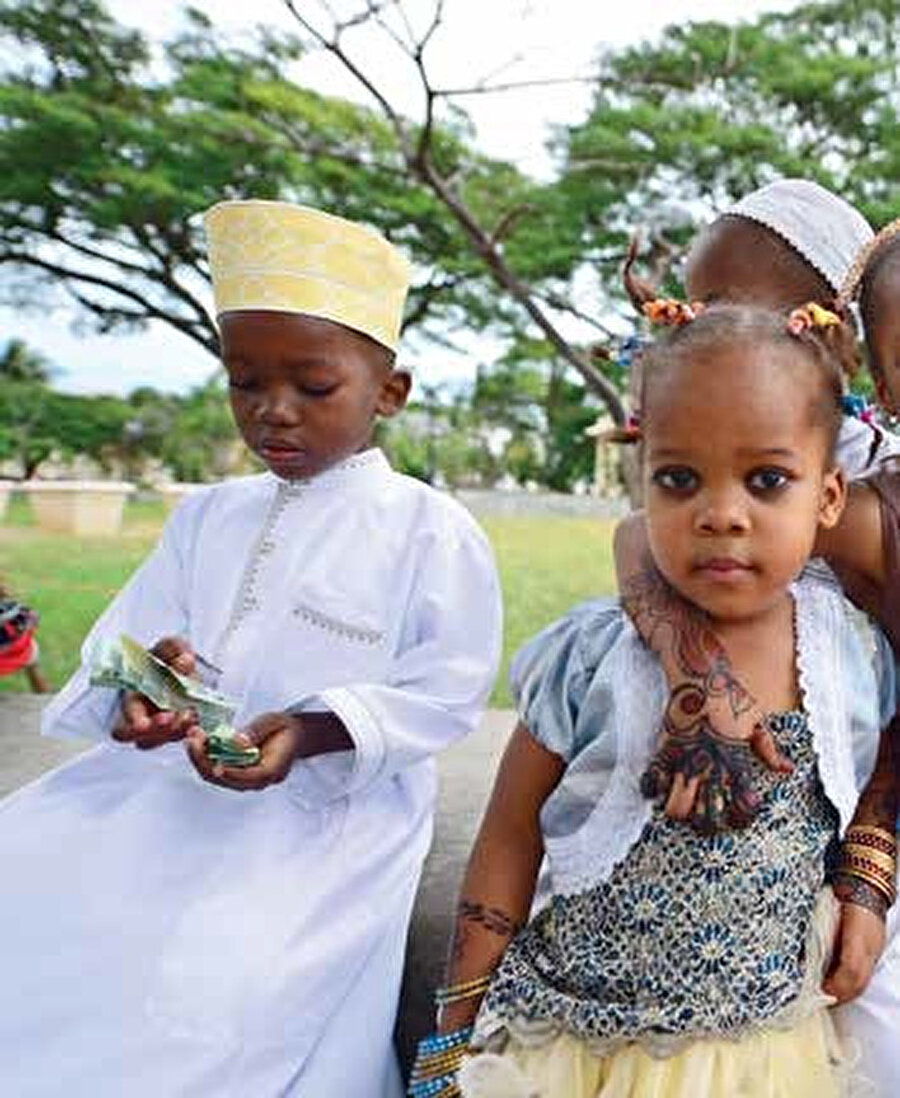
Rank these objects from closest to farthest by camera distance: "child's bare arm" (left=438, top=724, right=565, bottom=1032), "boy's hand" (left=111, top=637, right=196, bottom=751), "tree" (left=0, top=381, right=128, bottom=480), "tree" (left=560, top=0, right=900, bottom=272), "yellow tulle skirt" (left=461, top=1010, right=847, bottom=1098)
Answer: "yellow tulle skirt" (left=461, top=1010, right=847, bottom=1098) < "child's bare arm" (left=438, top=724, right=565, bottom=1032) < "boy's hand" (left=111, top=637, right=196, bottom=751) < "tree" (left=560, top=0, right=900, bottom=272) < "tree" (left=0, top=381, right=128, bottom=480)

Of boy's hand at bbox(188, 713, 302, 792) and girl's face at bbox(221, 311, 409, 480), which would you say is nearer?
boy's hand at bbox(188, 713, 302, 792)

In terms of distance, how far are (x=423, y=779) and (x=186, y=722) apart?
45 centimetres

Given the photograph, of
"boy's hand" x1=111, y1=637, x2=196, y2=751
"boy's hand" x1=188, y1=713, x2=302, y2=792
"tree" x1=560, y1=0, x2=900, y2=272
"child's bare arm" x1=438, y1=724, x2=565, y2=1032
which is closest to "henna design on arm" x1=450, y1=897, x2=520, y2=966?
"child's bare arm" x1=438, y1=724, x2=565, y2=1032

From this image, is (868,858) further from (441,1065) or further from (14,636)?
(14,636)

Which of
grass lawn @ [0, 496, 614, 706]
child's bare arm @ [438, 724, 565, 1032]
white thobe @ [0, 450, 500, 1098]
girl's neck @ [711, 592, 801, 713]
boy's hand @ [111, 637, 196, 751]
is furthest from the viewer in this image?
grass lawn @ [0, 496, 614, 706]

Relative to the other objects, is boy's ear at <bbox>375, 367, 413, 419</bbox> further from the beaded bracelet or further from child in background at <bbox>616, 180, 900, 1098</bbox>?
the beaded bracelet

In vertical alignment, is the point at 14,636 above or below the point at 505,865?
below

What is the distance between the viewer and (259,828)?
1.84m

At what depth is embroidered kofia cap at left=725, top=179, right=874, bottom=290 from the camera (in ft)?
5.53

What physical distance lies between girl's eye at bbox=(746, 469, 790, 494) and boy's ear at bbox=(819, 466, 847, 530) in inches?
3.2

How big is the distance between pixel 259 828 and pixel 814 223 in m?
1.15

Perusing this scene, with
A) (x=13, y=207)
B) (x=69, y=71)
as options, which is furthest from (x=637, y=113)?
(x=13, y=207)

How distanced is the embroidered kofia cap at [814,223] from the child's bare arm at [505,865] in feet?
2.44

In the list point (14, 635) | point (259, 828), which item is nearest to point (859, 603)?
point (259, 828)
